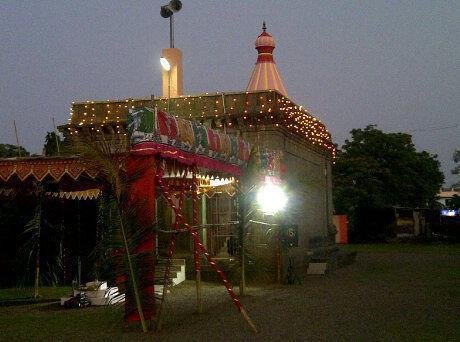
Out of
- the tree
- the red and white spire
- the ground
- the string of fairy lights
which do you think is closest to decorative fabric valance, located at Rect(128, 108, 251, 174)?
the ground

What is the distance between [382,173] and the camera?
154 feet

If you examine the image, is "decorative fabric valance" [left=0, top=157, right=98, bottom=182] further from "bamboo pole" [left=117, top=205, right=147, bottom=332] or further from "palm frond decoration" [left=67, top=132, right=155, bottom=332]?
"bamboo pole" [left=117, top=205, right=147, bottom=332]

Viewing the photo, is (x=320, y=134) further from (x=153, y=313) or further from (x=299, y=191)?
(x=153, y=313)

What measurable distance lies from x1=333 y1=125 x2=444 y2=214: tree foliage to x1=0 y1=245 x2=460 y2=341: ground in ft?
98.5

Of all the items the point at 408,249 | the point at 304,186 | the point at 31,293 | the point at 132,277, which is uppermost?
the point at 304,186

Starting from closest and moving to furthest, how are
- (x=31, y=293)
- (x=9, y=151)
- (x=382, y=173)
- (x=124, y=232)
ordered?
1. (x=124, y=232)
2. (x=31, y=293)
3. (x=9, y=151)
4. (x=382, y=173)

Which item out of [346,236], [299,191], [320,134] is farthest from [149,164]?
[346,236]

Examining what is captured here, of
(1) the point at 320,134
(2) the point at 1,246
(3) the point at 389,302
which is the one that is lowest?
(3) the point at 389,302

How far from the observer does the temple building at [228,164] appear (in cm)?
1148

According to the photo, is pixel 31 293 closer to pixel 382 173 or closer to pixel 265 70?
pixel 265 70

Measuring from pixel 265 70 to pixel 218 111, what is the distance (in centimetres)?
411

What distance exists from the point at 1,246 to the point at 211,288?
6224 mm

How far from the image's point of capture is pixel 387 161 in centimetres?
4797

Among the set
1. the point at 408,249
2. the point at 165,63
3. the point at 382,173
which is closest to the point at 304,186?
the point at 165,63
